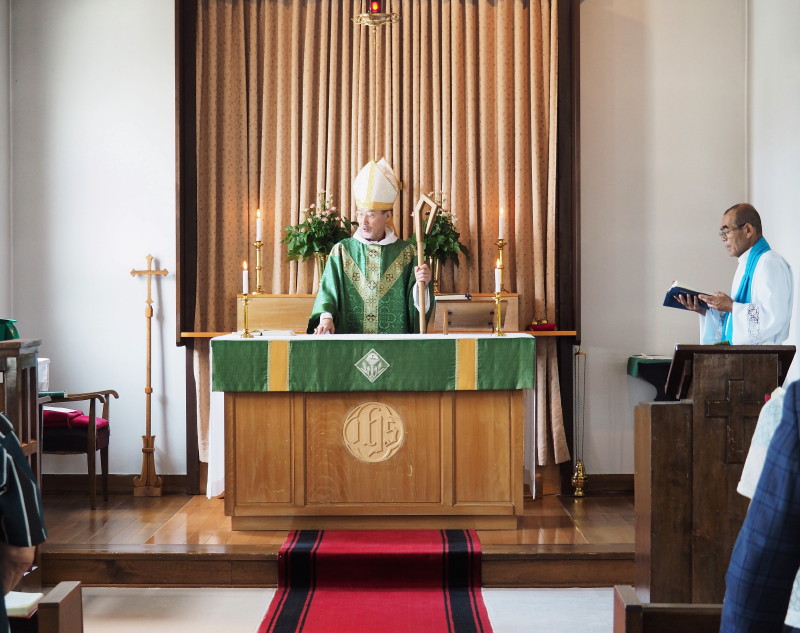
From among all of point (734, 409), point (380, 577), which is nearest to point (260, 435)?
point (380, 577)

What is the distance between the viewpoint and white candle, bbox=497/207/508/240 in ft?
18.4

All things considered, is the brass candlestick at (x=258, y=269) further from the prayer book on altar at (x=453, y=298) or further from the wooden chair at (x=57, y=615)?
the wooden chair at (x=57, y=615)

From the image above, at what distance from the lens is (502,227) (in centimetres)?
555

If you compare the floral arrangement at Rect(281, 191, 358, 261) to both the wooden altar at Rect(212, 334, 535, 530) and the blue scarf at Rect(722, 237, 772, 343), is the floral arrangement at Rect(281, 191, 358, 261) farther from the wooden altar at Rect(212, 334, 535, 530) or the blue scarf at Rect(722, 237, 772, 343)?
the blue scarf at Rect(722, 237, 772, 343)

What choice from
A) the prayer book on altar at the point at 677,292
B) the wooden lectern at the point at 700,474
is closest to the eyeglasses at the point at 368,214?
the prayer book on altar at the point at 677,292

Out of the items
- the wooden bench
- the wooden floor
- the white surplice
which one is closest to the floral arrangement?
the wooden floor

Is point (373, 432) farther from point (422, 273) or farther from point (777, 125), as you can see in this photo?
point (777, 125)

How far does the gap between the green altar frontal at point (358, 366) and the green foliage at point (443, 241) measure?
1157 mm

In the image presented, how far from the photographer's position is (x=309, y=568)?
4.39 metres

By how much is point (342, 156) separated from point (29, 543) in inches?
181

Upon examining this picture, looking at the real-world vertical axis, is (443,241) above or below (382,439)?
above

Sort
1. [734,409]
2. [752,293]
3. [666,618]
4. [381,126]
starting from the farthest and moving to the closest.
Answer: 1. [381,126]
2. [752,293]
3. [734,409]
4. [666,618]

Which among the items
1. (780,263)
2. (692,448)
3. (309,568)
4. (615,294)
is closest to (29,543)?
(692,448)

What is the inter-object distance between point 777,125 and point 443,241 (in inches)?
83.4
